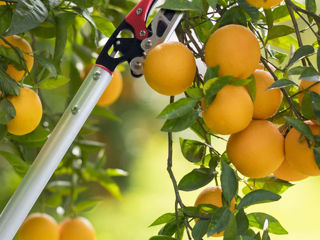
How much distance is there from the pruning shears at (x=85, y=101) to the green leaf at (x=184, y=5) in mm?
30

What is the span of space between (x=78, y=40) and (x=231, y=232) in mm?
738

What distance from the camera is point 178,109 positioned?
454 millimetres

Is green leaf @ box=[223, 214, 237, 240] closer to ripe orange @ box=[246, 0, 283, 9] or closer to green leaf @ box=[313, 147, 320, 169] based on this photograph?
green leaf @ box=[313, 147, 320, 169]

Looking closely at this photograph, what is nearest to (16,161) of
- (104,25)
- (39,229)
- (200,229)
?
(39,229)

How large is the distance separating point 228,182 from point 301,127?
0.27ft

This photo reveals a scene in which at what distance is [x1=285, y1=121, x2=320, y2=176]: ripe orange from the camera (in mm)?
452

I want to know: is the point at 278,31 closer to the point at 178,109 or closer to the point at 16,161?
the point at 178,109

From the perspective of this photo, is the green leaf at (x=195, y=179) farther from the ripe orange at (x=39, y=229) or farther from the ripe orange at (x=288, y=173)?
the ripe orange at (x=39, y=229)

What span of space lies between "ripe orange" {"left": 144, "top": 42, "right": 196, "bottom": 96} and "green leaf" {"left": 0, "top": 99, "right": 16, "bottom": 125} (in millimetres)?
168

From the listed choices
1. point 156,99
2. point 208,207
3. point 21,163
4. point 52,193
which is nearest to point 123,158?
point 156,99

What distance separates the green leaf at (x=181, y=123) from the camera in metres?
0.45

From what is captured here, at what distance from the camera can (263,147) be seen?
469mm

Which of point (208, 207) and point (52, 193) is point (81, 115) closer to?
point (208, 207)

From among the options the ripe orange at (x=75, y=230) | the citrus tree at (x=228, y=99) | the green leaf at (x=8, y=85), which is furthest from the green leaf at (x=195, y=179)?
the ripe orange at (x=75, y=230)
